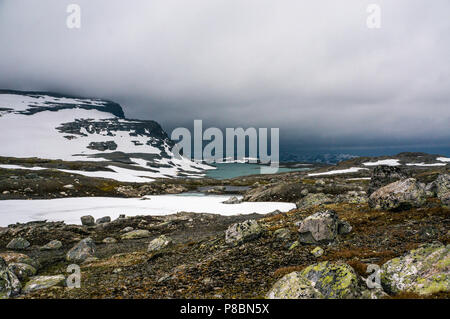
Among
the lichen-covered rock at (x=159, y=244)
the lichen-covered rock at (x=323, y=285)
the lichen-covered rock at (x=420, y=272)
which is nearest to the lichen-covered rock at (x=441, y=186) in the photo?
the lichen-covered rock at (x=420, y=272)

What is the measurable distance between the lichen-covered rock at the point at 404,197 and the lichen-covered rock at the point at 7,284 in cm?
2817

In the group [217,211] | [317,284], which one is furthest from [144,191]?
[317,284]

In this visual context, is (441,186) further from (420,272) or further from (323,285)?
(323,285)

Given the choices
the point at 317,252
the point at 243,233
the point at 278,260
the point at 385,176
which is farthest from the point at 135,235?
the point at 385,176

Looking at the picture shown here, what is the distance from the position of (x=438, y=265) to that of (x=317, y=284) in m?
4.46

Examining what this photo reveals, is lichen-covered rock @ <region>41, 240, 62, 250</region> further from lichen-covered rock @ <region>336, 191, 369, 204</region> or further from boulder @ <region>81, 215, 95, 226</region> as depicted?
lichen-covered rock @ <region>336, 191, 369, 204</region>

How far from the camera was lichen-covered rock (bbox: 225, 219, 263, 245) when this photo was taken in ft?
63.8

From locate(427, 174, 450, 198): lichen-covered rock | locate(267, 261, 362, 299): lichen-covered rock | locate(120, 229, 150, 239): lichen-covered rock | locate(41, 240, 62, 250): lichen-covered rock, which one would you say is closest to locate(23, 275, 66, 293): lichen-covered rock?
locate(267, 261, 362, 299): lichen-covered rock

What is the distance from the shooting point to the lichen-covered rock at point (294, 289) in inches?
330

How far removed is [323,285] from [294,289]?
1.12 metres

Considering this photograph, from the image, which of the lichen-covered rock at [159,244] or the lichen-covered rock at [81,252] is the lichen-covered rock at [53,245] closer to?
the lichen-covered rock at [81,252]

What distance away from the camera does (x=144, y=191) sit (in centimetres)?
9719

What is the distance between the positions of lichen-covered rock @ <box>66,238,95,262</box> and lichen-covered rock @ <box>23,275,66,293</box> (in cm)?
730
